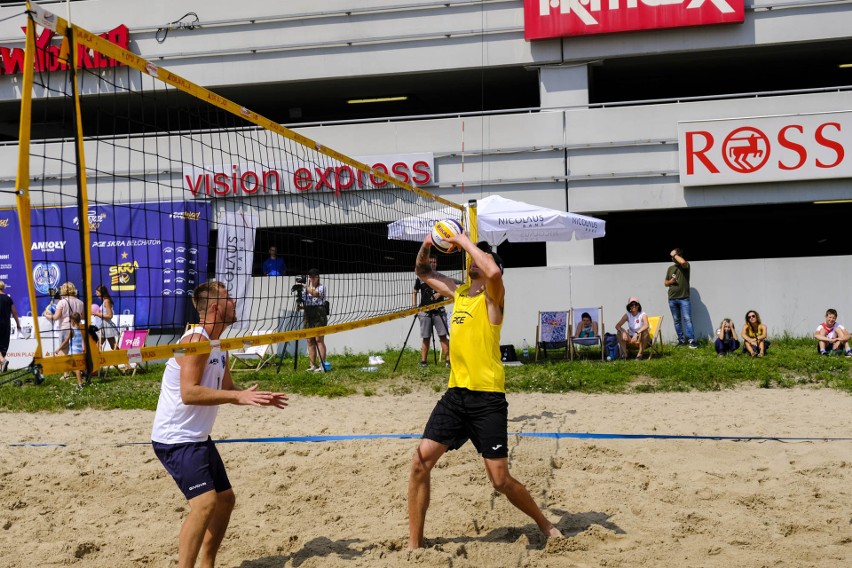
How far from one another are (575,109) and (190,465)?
11.4 meters

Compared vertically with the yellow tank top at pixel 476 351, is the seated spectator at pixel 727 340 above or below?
below

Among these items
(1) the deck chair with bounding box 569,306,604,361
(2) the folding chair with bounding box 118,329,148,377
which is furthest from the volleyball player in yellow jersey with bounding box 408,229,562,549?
(2) the folding chair with bounding box 118,329,148,377

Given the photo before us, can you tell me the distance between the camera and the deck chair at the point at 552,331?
12.2m

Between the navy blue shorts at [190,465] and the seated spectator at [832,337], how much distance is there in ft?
31.9

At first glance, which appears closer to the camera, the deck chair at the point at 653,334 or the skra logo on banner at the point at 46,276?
the deck chair at the point at 653,334

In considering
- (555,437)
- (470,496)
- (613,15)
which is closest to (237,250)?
(470,496)

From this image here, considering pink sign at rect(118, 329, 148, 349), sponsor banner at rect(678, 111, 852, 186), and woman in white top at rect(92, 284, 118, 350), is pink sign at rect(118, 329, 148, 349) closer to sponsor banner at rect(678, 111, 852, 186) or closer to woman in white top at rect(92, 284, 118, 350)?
woman in white top at rect(92, 284, 118, 350)

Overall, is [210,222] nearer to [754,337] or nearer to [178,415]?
[178,415]

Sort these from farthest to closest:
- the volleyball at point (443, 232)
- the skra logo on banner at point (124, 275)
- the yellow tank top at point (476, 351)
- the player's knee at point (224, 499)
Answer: the volleyball at point (443, 232)
the yellow tank top at point (476, 351)
the skra logo on banner at point (124, 275)
the player's knee at point (224, 499)

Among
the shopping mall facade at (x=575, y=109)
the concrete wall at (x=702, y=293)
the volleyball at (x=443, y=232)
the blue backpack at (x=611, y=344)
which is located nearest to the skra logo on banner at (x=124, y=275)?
the volleyball at (x=443, y=232)

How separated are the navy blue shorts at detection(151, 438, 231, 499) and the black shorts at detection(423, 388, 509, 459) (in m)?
1.20

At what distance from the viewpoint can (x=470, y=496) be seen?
5625mm

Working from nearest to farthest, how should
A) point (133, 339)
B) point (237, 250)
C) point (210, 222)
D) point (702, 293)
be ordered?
1. point (237, 250)
2. point (210, 222)
3. point (133, 339)
4. point (702, 293)

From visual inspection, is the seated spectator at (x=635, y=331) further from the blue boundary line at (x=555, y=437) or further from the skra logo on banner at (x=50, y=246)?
the skra logo on banner at (x=50, y=246)
